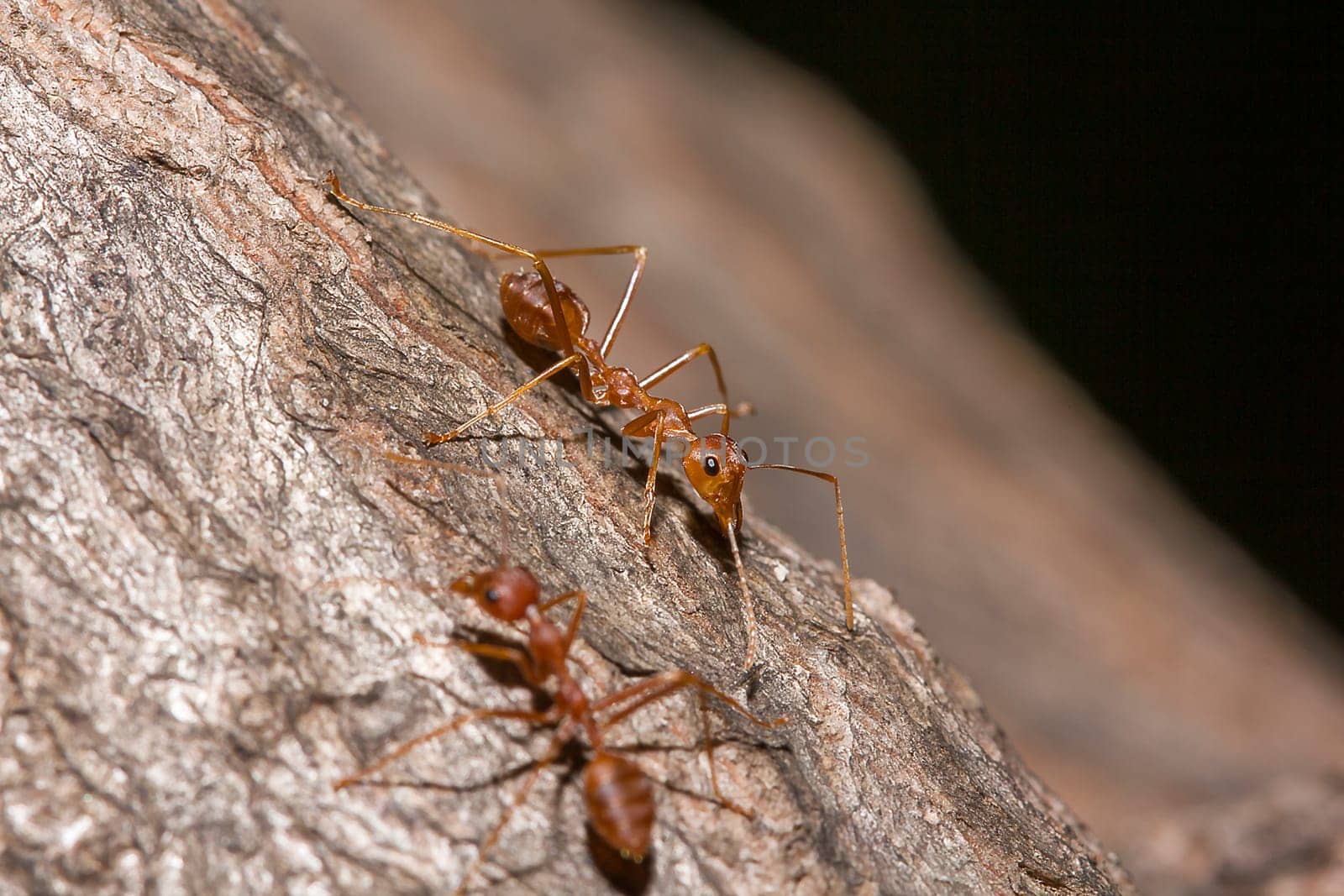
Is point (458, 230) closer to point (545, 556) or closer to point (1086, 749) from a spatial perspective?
point (545, 556)

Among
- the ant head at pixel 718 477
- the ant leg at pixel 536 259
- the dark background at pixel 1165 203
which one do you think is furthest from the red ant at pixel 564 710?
the dark background at pixel 1165 203

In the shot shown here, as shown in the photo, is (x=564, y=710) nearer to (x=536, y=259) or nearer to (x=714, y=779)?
(x=714, y=779)

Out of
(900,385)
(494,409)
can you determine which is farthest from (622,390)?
(900,385)

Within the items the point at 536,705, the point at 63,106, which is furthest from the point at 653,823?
the point at 63,106

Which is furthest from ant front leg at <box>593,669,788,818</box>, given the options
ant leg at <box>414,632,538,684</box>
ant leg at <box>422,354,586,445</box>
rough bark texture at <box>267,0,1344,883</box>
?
rough bark texture at <box>267,0,1344,883</box>

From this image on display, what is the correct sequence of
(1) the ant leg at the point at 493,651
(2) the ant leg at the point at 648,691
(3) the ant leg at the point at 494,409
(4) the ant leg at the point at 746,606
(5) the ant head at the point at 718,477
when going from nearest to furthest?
(1) the ant leg at the point at 493,651 < (2) the ant leg at the point at 648,691 < (3) the ant leg at the point at 494,409 < (4) the ant leg at the point at 746,606 < (5) the ant head at the point at 718,477

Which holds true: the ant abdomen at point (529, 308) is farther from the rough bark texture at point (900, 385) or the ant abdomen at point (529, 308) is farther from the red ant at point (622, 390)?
the rough bark texture at point (900, 385)
